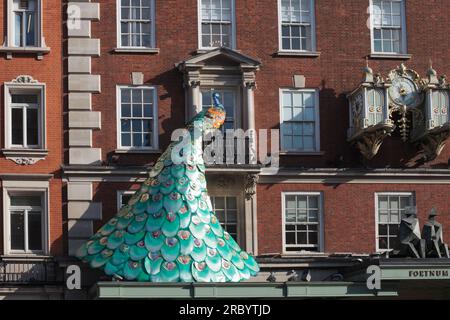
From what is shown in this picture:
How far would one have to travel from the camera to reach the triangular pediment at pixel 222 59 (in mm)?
34781

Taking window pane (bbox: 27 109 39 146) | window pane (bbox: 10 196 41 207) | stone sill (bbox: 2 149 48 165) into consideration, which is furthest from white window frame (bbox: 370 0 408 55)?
window pane (bbox: 10 196 41 207)

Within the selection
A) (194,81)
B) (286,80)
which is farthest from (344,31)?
(194,81)

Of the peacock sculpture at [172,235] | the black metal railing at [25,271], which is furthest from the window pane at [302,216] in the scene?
the black metal railing at [25,271]

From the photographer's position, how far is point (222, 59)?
115ft

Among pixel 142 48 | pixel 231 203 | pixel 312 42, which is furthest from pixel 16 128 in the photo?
pixel 312 42

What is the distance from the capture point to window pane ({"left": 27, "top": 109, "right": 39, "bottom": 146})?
113ft

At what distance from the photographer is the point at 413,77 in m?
36.0

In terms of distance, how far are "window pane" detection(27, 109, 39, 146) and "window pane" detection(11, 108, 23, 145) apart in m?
0.23

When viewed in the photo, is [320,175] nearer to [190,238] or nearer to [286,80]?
[286,80]

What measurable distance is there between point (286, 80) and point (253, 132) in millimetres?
2118

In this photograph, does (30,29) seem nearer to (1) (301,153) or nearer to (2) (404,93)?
(1) (301,153)

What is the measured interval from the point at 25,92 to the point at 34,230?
3998 millimetres

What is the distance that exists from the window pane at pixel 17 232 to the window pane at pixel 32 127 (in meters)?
2.14

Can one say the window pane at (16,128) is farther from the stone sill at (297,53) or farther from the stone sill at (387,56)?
the stone sill at (387,56)
